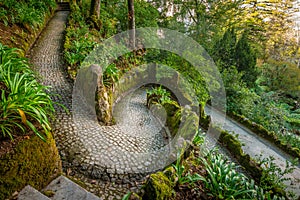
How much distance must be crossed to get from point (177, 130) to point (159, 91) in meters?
2.46

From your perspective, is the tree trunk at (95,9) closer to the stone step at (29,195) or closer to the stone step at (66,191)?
the stone step at (66,191)

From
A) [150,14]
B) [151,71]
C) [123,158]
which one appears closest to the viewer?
[123,158]

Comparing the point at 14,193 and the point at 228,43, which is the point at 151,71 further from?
the point at 14,193

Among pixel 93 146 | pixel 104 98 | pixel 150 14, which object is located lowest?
pixel 93 146

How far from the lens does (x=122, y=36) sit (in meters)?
9.25

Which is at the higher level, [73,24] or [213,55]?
[73,24]

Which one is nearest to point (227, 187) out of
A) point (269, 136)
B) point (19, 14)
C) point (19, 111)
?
point (19, 111)

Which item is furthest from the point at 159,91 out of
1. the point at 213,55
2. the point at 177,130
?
the point at 213,55

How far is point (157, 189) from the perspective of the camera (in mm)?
2113

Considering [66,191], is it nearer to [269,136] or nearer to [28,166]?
[28,166]

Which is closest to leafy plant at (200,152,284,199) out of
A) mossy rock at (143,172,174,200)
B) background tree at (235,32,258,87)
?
mossy rock at (143,172,174,200)

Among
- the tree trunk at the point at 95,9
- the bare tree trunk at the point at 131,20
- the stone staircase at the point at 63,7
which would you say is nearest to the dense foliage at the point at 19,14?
the tree trunk at the point at 95,9

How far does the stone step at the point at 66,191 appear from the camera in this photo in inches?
74.9

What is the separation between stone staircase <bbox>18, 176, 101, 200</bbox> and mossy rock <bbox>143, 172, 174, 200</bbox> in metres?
0.61
